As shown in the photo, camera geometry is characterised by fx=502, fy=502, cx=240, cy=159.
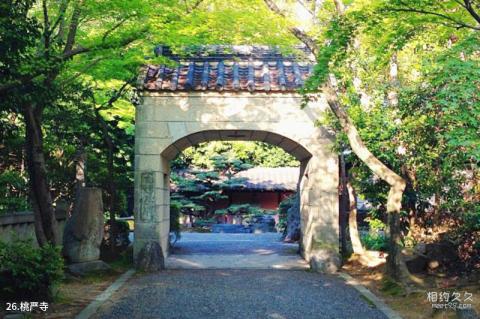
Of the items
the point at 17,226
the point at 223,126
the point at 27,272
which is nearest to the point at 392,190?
the point at 223,126

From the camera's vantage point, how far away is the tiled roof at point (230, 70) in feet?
39.4

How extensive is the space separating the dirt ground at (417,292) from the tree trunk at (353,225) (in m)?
1.55

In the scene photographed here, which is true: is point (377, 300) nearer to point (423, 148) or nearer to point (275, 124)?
point (423, 148)

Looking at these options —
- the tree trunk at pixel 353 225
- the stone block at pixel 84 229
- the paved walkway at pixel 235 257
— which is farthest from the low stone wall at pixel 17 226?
the tree trunk at pixel 353 225

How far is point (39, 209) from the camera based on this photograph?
9.19 m

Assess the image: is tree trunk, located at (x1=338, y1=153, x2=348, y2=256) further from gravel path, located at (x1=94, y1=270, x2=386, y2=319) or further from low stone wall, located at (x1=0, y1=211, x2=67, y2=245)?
low stone wall, located at (x1=0, y1=211, x2=67, y2=245)

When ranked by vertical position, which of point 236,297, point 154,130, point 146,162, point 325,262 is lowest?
point 236,297

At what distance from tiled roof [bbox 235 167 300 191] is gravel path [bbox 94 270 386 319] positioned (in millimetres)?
17026

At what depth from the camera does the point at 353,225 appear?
1273cm

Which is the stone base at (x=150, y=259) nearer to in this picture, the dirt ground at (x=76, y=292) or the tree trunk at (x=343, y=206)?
the dirt ground at (x=76, y=292)

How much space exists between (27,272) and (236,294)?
3.43m

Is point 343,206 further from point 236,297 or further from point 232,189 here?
point 232,189

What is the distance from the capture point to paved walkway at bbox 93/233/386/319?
730 centimetres

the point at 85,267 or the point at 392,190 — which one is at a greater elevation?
the point at 392,190
